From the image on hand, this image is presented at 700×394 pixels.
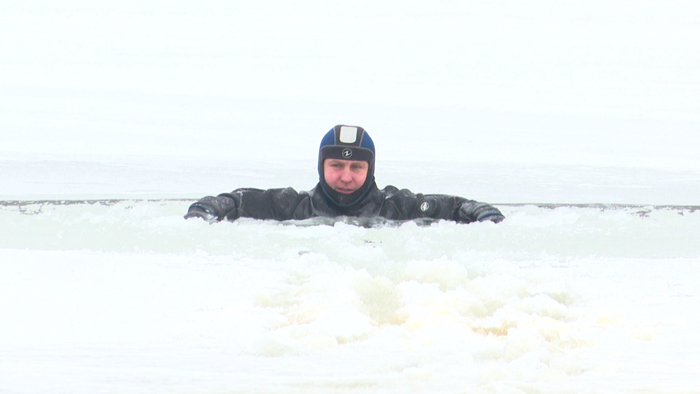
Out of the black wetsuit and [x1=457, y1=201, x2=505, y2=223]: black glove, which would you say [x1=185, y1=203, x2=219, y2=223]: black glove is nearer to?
the black wetsuit

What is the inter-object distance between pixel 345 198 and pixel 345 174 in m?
0.20

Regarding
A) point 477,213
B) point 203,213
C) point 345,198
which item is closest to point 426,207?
point 477,213

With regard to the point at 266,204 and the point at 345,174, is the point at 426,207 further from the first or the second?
the point at 266,204

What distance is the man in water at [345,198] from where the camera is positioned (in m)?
5.26

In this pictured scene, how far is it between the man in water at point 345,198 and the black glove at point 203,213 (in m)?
0.44

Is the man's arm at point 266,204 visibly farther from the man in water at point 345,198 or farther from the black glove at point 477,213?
the black glove at point 477,213

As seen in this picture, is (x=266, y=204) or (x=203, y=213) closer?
(x=203, y=213)

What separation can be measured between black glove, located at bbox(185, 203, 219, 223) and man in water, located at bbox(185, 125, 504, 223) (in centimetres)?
44

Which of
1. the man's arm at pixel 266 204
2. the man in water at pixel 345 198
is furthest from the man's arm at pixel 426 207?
the man's arm at pixel 266 204

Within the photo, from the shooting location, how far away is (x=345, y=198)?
17.2 ft

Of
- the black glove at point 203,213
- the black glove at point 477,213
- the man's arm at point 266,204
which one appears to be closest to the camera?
the black glove at point 203,213

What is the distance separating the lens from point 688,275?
2.84 meters

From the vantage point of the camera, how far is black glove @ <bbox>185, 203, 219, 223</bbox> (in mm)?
4598

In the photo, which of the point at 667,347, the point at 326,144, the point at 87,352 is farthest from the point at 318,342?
the point at 326,144
